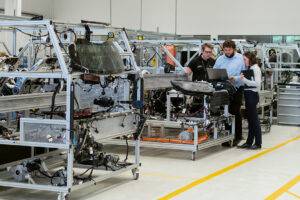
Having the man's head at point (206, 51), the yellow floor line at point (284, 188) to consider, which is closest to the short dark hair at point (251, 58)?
the man's head at point (206, 51)

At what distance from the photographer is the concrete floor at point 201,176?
6414 millimetres

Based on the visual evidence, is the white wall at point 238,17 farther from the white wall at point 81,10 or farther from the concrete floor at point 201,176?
the concrete floor at point 201,176

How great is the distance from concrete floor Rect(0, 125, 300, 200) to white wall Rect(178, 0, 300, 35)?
876 centimetres

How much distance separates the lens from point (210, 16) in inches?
759

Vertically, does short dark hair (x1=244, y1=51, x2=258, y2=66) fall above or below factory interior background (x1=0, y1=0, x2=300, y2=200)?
above

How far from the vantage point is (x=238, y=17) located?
1877 cm

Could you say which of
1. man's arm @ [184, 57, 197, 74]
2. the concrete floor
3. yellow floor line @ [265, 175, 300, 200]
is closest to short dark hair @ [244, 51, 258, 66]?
man's arm @ [184, 57, 197, 74]

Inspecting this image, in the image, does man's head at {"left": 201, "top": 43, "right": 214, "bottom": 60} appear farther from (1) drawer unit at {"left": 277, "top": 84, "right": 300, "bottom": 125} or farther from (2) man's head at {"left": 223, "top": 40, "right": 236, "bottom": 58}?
(1) drawer unit at {"left": 277, "top": 84, "right": 300, "bottom": 125}

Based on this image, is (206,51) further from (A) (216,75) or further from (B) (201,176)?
(B) (201,176)

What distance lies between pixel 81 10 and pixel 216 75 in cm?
1274

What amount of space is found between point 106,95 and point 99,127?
929 mm

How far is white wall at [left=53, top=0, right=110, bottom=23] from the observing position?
68.2 ft

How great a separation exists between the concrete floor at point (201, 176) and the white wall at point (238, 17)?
8756mm

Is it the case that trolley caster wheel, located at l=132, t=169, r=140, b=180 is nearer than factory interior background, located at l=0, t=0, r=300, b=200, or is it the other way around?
factory interior background, located at l=0, t=0, r=300, b=200
